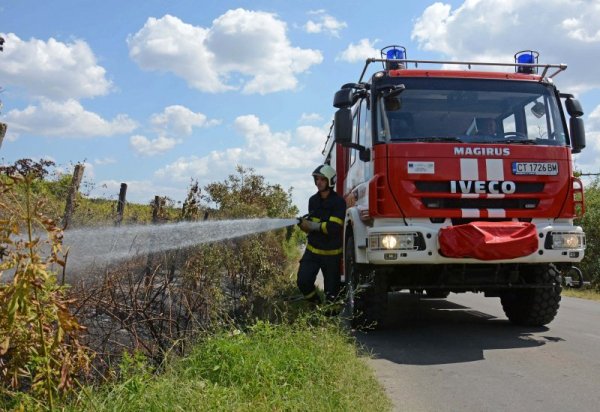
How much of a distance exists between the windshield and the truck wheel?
1.53m

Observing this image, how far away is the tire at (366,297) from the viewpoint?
666 cm

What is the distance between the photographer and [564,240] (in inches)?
254

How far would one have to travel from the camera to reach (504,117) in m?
6.87

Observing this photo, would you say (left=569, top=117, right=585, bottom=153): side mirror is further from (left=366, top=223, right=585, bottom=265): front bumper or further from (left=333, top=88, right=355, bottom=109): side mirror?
(left=333, top=88, right=355, bottom=109): side mirror

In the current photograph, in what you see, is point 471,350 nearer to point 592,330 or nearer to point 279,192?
point 592,330

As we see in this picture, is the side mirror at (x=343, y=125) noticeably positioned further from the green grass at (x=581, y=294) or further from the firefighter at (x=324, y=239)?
the green grass at (x=581, y=294)

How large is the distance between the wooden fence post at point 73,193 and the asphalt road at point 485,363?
3631mm

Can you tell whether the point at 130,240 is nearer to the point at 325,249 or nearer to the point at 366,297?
the point at 325,249

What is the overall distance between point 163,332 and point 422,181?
9.87ft

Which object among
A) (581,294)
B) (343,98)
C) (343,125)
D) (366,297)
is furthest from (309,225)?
(581,294)

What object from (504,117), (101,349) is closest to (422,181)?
(504,117)

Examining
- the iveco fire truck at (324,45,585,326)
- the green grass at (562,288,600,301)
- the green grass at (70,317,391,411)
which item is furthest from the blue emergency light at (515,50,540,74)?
the green grass at (562,288,600,301)

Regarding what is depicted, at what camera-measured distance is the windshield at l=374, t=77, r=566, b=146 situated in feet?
21.5

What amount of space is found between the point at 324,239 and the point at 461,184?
6.41 feet
